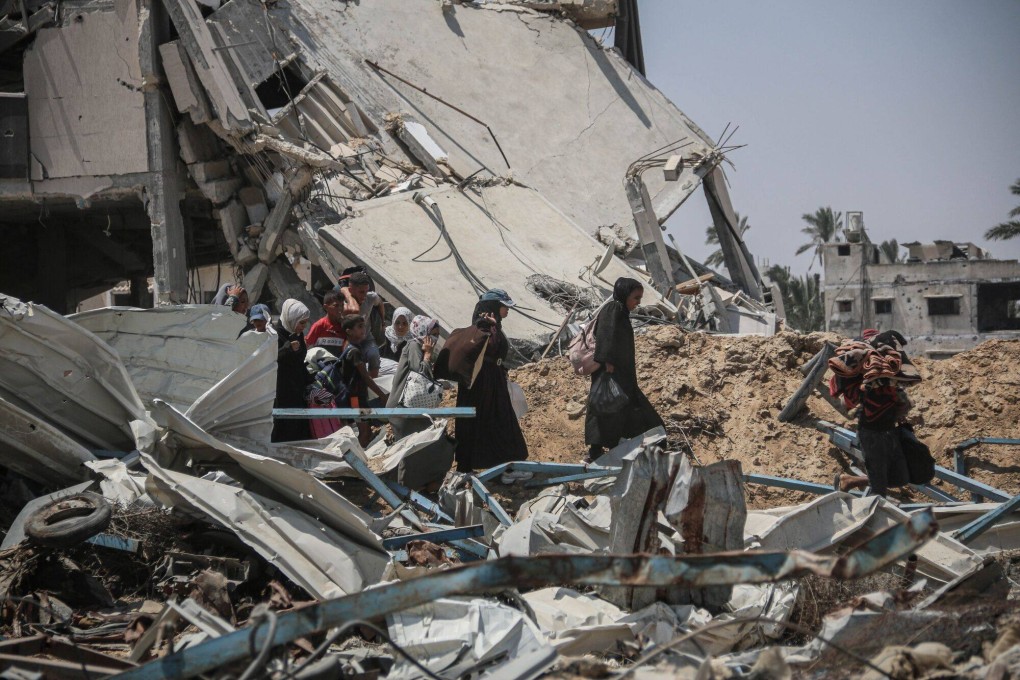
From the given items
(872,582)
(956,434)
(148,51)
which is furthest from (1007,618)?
(148,51)

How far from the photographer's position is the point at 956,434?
27.3 ft

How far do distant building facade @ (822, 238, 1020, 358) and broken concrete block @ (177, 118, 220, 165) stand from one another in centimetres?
2693

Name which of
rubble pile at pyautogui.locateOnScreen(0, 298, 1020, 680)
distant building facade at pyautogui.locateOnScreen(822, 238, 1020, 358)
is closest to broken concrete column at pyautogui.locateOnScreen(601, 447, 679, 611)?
rubble pile at pyautogui.locateOnScreen(0, 298, 1020, 680)

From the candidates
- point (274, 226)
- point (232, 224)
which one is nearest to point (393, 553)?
point (274, 226)

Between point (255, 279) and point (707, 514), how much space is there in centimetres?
977

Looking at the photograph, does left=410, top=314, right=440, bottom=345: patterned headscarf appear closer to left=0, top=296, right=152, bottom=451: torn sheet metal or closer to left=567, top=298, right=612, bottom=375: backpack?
left=567, top=298, right=612, bottom=375: backpack

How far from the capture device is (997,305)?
115 feet

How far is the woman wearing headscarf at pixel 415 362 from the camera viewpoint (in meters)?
6.94

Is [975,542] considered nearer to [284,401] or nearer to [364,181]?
[284,401]

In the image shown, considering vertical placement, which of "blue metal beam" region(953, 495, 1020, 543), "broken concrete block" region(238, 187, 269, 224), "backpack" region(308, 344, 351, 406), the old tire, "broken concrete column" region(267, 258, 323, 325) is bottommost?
"blue metal beam" region(953, 495, 1020, 543)

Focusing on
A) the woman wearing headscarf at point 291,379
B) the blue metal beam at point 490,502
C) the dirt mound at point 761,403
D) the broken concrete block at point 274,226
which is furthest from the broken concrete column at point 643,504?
the broken concrete block at point 274,226

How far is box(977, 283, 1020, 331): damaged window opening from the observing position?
113 feet

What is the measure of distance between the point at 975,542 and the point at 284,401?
426 cm

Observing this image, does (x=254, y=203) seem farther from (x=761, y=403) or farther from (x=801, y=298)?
(x=801, y=298)
